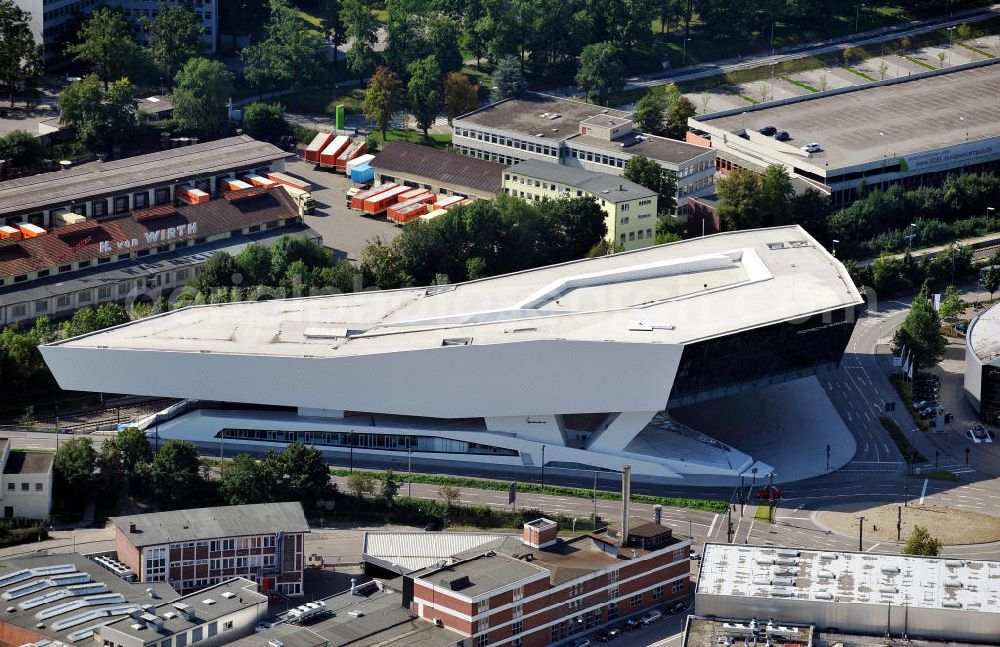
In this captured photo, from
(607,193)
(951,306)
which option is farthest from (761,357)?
(607,193)

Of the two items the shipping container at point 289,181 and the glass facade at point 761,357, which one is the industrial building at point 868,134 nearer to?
the shipping container at point 289,181

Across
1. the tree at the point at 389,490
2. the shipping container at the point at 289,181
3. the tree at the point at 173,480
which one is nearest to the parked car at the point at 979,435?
the tree at the point at 389,490

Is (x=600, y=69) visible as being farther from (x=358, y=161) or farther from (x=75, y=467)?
(x=75, y=467)

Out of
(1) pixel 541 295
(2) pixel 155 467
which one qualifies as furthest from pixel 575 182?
Answer: (2) pixel 155 467

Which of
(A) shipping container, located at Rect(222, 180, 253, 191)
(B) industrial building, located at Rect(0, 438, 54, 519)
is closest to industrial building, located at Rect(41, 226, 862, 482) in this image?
(B) industrial building, located at Rect(0, 438, 54, 519)

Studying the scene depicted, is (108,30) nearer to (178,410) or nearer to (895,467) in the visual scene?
(178,410)

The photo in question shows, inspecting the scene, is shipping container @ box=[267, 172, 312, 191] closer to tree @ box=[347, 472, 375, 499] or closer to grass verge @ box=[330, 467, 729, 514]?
grass verge @ box=[330, 467, 729, 514]
